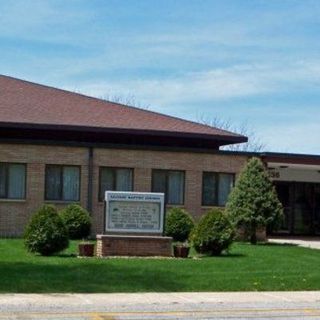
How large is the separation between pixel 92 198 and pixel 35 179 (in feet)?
7.46

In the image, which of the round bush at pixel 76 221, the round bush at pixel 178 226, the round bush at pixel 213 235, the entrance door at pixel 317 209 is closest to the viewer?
the round bush at pixel 213 235

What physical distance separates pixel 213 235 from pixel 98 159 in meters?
10.2

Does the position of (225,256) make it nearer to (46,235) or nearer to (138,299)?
(46,235)

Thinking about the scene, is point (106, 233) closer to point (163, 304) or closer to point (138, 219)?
point (138, 219)

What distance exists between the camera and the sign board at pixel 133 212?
917 inches

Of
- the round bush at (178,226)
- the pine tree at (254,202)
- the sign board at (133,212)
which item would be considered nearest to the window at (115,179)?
the round bush at (178,226)

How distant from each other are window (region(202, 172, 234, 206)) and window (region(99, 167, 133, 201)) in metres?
3.02

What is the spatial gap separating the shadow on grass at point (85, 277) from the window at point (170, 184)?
12.8m

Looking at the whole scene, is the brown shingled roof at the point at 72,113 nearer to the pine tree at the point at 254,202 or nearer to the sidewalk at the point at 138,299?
the pine tree at the point at 254,202

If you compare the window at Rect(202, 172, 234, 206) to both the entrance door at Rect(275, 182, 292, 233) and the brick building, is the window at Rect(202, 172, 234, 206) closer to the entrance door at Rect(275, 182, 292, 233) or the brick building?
the brick building

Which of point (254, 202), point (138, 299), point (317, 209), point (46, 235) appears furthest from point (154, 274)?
point (317, 209)

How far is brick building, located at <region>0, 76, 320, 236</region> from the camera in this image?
31938mm

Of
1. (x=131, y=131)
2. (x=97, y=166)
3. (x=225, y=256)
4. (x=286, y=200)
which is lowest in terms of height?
(x=225, y=256)

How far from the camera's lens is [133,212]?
2344cm
